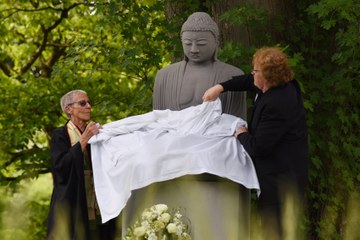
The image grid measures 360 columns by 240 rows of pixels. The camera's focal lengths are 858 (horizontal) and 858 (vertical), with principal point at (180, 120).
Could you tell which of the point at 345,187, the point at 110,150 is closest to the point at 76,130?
the point at 110,150

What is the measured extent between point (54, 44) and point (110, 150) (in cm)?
881

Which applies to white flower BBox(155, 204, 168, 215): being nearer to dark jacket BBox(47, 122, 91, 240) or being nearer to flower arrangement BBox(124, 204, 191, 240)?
flower arrangement BBox(124, 204, 191, 240)

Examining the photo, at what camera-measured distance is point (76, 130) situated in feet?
20.7

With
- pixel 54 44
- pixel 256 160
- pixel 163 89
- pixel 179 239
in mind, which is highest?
pixel 54 44

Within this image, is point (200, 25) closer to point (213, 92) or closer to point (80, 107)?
point (213, 92)

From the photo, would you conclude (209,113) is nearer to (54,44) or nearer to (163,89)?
(163,89)

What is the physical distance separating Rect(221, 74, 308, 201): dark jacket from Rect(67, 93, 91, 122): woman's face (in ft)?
4.11

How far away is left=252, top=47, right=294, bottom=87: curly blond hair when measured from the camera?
5465 millimetres

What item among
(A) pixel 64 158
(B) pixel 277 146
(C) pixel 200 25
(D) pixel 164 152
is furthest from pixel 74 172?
(B) pixel 277 146

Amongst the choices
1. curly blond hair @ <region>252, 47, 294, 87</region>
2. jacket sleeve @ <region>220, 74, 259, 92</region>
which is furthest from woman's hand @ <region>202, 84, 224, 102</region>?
curly blond hair @ <region>252, 47, 294, 87</region>

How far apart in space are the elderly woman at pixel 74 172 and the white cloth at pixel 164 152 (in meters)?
0.22

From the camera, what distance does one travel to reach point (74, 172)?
617cm

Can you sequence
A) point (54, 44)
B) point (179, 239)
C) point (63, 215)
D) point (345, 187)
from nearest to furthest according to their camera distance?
point (179, 239)
point (63, 215)
point (345, 187)
point (54, 44)

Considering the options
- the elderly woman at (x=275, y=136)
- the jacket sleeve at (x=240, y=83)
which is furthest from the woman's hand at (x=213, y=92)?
the elderly woman at (x=275, y=136)
